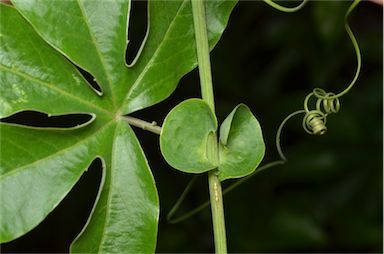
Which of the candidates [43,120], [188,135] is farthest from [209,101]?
[43,120]

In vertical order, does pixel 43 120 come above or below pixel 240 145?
above

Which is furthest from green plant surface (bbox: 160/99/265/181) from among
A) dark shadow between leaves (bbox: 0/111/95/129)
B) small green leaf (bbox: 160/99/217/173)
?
dark shadow between leaves (bbox: 0/111/95/129)

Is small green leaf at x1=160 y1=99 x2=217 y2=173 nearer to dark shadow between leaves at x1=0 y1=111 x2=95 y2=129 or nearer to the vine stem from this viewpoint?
the vine stem

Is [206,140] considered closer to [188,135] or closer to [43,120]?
[188,135]

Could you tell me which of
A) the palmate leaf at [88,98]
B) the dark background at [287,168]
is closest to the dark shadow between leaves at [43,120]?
the dark background at [287,168]

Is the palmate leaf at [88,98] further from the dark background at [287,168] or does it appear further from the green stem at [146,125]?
the dark background at [287,168]
